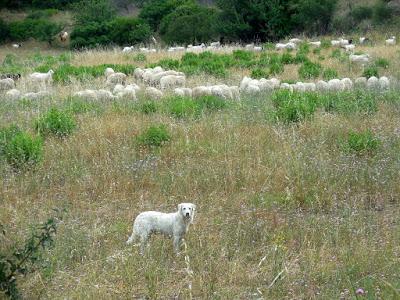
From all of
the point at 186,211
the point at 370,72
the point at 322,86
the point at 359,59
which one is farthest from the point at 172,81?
the point at 186,211

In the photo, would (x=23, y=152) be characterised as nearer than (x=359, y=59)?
Yes

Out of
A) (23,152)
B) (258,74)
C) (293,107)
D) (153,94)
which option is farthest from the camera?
(258,74)

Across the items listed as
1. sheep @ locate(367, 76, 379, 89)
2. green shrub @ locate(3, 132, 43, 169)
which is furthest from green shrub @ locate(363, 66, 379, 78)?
green shrub @ locate(3, 132, 43, 169)

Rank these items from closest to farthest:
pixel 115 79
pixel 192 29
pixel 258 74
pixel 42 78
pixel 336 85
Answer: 1. pixel 336 85
2. pixel 115 79
3. pixel 42 78
4. pixel 258 74
5. pixel 192 29

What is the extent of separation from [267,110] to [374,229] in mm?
3445

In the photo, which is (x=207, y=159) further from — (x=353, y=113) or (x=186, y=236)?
(x=353, y=113)

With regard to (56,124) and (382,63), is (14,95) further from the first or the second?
(382,63)

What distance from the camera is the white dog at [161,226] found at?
438 cm

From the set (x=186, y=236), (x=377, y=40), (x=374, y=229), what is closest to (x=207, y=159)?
(x=186, y=236)

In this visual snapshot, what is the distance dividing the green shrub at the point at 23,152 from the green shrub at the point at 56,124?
0.75 m

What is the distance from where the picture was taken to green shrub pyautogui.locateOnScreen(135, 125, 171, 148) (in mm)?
6660

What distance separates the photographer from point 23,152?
6168 millimetres

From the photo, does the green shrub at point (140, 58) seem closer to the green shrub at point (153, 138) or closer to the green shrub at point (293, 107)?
the green shrub at point (293, 107)

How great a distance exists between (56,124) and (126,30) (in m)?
25.0
